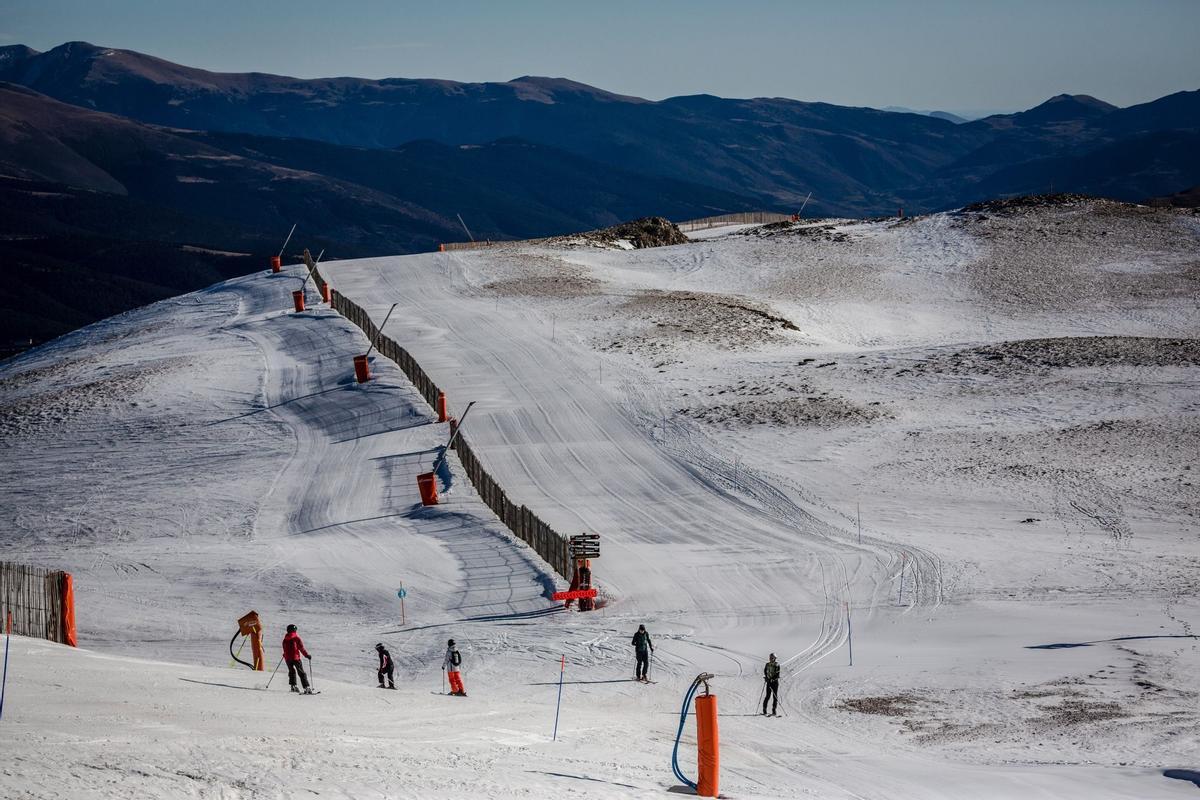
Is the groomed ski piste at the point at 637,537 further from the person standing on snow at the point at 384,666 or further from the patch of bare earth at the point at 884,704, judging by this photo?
the person standing on snow at the point at 384,666

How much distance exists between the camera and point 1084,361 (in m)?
43.5

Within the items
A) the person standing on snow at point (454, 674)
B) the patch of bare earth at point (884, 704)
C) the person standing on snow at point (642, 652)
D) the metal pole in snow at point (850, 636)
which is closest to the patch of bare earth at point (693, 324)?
the metal pole in snow at point (850, 636)

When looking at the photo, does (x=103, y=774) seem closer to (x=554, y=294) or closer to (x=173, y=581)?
(x=173, y=581)

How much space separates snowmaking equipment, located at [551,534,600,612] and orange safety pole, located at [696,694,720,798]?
11.2m

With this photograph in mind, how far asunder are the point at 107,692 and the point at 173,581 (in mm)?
11874

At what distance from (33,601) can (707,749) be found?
43.0ft

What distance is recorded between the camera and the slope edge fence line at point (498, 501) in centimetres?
2692

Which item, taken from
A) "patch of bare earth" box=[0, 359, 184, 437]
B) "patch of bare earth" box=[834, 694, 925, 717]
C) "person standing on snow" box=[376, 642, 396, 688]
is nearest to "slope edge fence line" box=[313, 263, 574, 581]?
"person standing on snow" box=[376, 642, 396, 688]

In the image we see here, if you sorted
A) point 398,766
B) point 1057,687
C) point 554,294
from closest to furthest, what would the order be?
point 398,766 → point 1057,687 → point 554,294

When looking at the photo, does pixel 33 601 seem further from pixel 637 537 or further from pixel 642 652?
pixel 637 537

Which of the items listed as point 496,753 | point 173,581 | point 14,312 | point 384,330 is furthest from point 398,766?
point 14,312

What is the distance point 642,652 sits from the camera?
2075 centimetres

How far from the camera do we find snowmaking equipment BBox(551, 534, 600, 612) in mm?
25016

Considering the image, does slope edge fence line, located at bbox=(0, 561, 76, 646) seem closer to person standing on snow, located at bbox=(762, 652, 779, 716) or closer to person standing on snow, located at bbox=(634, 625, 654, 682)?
person standing on snow, located at bbox=(634, 625, 654, 682)
